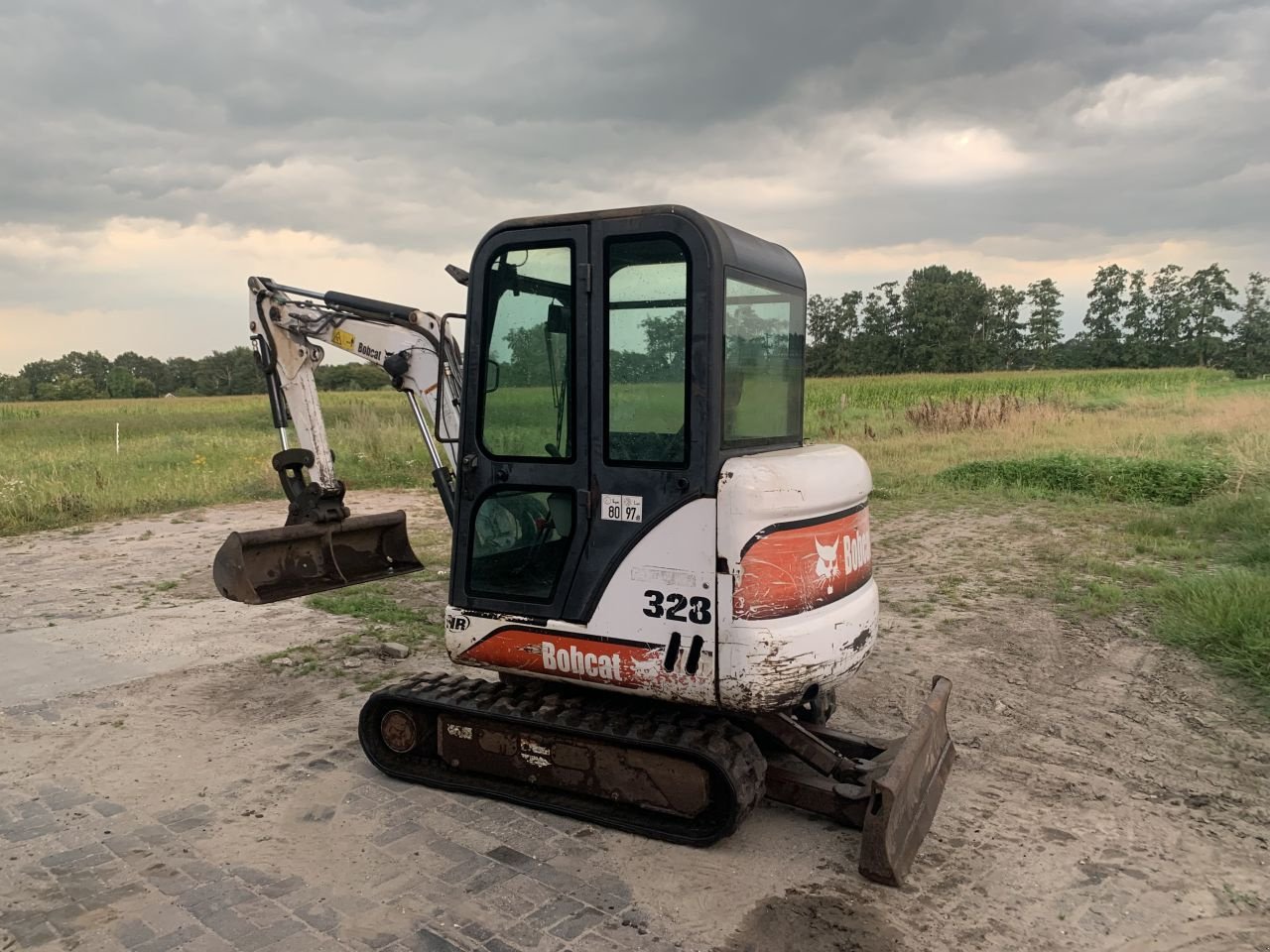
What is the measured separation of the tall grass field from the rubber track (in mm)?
1267

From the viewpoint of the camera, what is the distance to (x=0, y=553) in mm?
10164

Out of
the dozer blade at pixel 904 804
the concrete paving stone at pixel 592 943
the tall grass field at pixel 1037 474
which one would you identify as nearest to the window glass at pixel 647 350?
the tall grass field at pixel 1037 474

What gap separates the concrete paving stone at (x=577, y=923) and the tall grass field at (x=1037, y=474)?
1938mm

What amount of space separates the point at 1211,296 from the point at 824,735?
81470 millimetres

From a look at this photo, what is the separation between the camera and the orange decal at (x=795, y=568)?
11.7 ft

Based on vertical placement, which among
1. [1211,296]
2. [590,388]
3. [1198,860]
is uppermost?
[1211,296]

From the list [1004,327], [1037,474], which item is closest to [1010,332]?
[1004,327]

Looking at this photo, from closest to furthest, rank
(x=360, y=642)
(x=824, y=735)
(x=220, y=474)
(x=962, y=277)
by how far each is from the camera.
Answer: (x=824, y=735) < (x=360, y=642) < (x=220, y=474) < (x=962, y=277)

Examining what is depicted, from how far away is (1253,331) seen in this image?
6919 cm

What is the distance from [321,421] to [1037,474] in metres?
11.2

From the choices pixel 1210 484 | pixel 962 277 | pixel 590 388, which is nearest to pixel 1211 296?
pixel 962 277

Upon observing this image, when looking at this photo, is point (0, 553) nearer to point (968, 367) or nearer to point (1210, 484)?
point (1210, 484)

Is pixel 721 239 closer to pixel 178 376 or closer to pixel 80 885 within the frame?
pixel 80 885

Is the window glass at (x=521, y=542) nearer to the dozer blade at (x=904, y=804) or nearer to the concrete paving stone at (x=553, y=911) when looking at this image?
the concrete paving stone at (x=553, y=911)
